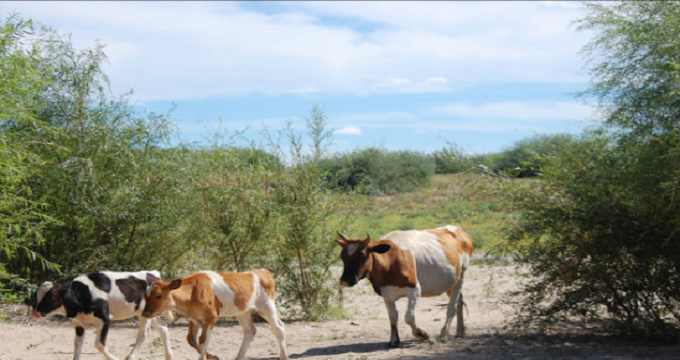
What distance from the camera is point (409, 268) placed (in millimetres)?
9156

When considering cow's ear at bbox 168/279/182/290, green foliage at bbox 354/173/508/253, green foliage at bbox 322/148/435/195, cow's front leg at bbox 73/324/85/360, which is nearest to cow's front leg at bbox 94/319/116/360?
cow's front leg at bbox 73/324/85/360

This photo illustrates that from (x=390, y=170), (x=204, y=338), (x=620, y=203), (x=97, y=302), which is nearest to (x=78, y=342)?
(x=97, y=302)

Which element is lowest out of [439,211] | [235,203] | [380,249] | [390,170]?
[439,211]

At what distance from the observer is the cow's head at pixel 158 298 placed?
23.0 ft

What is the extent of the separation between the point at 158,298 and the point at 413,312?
357 centimetres

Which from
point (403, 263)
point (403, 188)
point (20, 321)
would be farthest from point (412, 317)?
point (403, 188)

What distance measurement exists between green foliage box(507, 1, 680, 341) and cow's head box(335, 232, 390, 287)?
2.01m

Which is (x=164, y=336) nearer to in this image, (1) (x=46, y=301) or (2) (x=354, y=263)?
(1) (x=46, y=301)

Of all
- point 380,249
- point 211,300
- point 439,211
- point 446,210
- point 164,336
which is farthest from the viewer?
point 446,210

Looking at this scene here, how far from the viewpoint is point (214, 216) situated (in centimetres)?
1156

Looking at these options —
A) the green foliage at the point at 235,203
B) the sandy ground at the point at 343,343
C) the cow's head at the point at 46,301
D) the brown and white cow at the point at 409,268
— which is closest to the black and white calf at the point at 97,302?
the cow's head at the point at 46,301

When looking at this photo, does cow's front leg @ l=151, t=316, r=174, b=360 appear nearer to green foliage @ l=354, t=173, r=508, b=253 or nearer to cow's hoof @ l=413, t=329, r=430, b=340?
cow's hoof @ l=413, t=329, r=430, b=340

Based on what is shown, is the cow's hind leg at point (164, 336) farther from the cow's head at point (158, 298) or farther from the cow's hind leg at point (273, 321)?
the cow's hind leg at point (273, 321)

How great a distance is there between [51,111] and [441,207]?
23.0m
